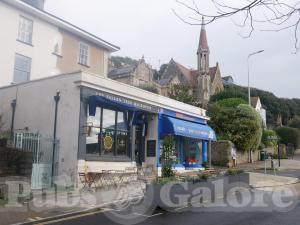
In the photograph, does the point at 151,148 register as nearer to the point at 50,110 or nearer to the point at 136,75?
the point at 50,110

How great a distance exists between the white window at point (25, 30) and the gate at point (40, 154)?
9751 mm

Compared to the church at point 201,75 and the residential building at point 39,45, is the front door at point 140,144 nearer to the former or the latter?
the residential building at point 39,45

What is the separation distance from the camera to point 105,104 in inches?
749

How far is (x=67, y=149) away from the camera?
688 inches

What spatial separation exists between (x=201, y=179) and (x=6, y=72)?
1450 cm

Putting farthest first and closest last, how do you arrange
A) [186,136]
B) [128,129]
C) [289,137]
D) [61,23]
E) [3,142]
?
[289,137], [61,23], [186,136], [128,129], [3,142]

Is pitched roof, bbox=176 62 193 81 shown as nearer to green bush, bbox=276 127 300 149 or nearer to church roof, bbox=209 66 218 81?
church roof, bbox=209 66 218 81

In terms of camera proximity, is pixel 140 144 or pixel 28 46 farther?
pixel 28 46

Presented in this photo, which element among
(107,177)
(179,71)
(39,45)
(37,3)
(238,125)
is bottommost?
(107,177)

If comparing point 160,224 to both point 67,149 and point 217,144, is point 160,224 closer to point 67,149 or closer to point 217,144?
point 67,149

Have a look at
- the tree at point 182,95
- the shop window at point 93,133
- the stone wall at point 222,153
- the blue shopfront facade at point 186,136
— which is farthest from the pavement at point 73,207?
the tree at point 182,95

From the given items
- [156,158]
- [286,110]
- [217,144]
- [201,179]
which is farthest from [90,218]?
[286,110]

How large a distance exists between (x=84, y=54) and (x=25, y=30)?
186 inches

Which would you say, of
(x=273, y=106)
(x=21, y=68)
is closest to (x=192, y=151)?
(x=21, y=68)
